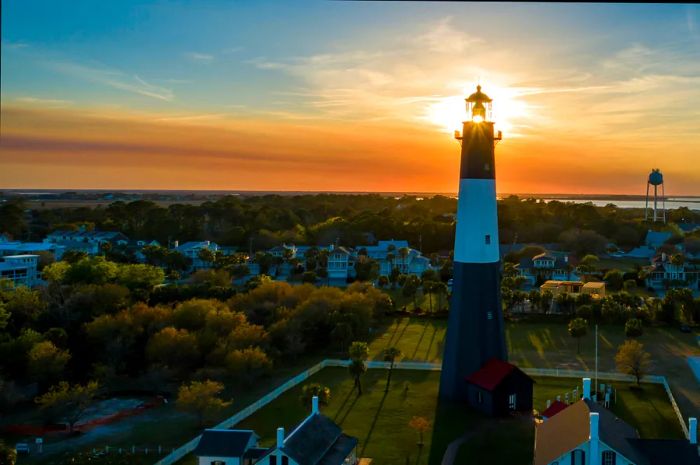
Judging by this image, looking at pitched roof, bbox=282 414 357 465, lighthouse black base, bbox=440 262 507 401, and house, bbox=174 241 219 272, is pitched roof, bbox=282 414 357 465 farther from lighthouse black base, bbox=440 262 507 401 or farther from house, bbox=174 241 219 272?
house, bbox=174 241 219 272

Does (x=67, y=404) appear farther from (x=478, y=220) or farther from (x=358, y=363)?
(x=478, y=220)

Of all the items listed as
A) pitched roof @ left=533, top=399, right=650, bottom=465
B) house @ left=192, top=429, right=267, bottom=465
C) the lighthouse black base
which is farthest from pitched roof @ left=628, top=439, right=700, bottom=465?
house @ left=192, top=429, right=267, bottom=465

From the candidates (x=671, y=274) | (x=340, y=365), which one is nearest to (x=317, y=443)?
(x=340, y=365)

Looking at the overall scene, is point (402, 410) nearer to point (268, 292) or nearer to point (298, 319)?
point (298, 319)

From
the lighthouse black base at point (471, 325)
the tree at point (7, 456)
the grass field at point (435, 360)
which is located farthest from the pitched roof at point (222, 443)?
the lighthouse black base at point (471, 325)

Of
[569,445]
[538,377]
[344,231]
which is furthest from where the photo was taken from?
[344,231]

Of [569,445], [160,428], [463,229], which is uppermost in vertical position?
[463,229]

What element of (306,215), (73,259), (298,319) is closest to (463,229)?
(298,319)

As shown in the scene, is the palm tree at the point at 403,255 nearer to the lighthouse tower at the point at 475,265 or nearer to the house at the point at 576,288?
the house at the point at 576,288
